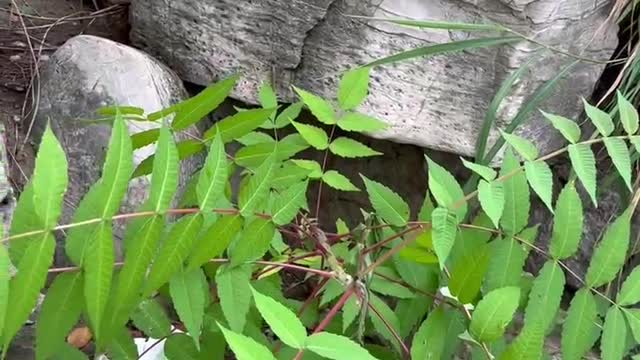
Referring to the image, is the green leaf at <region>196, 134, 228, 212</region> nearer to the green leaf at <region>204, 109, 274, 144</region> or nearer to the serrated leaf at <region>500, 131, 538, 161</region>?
the green leaf at <region>204, 109, 274, 144</region>

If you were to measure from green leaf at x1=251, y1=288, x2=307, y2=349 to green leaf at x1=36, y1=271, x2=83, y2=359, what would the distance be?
0.25 metres

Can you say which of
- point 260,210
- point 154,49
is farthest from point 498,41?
point 154,49

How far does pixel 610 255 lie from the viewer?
1.09 metres

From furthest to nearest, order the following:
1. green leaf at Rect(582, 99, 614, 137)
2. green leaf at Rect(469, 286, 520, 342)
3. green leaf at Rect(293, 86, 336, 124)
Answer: green leaf at Rect(293, 86, 336, 124) → green leaf at Rect(582, 99, 614, 137) → green leaf at Rect(469, 286, 520, 342)

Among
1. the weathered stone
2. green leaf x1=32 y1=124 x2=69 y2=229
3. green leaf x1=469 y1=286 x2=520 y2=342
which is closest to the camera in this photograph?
green leaf x1=32 y1=124 x2=69 y2=229

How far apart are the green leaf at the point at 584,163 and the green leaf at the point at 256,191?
39 cm

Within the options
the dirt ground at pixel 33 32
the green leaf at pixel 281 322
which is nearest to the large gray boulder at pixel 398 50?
the dirt ground at pixel 33 32

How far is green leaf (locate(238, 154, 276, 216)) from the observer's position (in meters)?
1.01

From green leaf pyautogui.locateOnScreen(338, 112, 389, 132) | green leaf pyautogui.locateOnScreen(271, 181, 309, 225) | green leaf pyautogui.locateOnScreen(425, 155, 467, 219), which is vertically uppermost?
green leaf pyautogui.locateOnScreen(425, 155, 467, 219)

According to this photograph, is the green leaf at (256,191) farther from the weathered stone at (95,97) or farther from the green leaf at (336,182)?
the weathered stone at (95,97)

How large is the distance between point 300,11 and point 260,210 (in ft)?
3.74

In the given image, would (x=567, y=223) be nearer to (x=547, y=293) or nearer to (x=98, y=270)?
(x=547, y=293)

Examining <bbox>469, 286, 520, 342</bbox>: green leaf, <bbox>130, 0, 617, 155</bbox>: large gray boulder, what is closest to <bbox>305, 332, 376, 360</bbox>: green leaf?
<bbox>469, 286, 520, 342</bbox>: green leaf

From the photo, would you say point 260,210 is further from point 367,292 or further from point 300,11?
point 300,11
